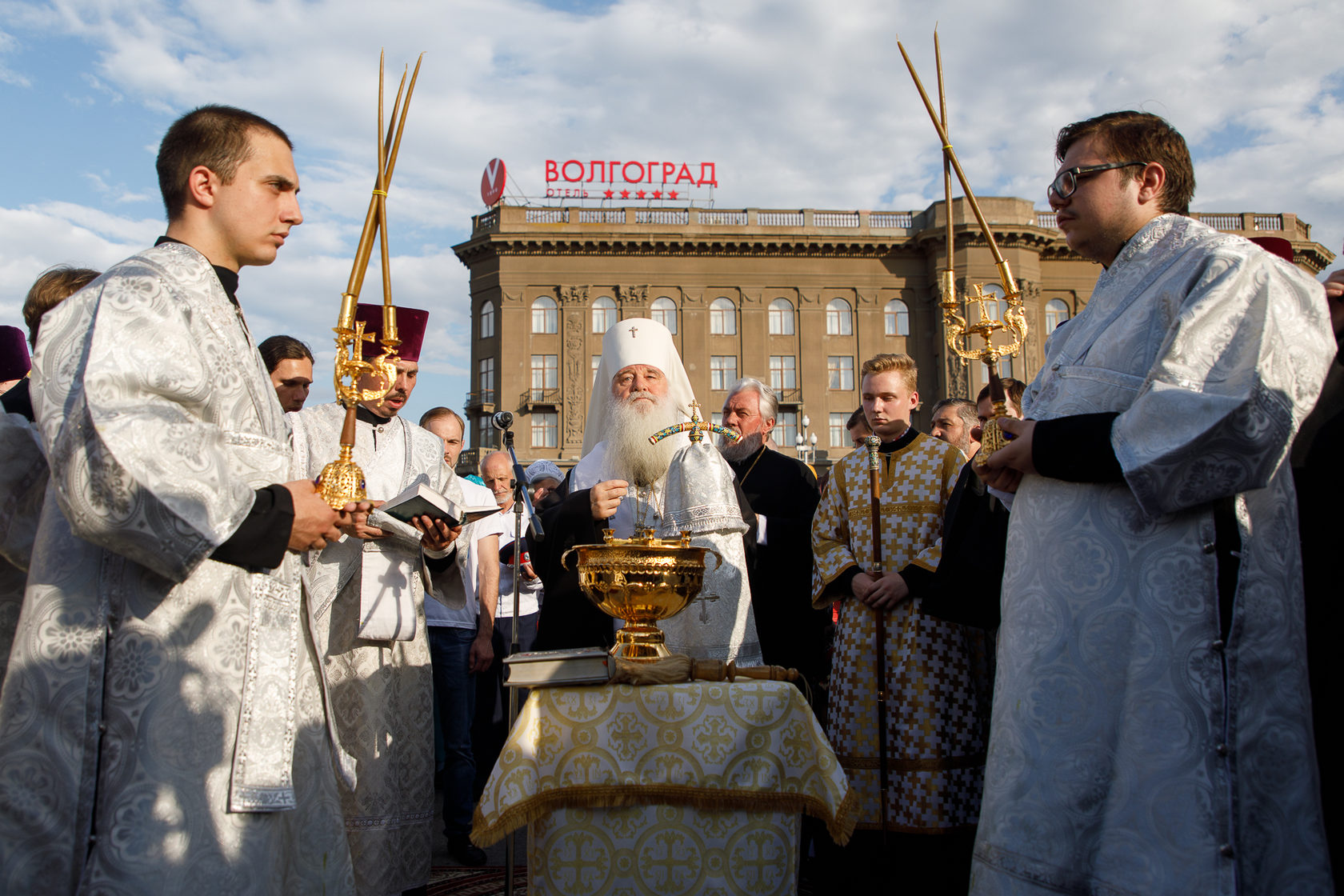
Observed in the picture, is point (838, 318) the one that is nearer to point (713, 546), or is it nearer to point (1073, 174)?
point (713, 546)

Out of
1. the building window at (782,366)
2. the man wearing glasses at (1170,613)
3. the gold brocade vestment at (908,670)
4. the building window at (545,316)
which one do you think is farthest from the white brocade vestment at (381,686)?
the building window at (782,366)

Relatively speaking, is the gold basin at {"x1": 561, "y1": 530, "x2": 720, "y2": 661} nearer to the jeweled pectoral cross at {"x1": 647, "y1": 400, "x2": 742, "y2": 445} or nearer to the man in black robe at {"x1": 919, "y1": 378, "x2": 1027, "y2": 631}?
the jeweled pectoral cross at {"x1": 647, "y1": 400, "x2": 742, "y2": 445}

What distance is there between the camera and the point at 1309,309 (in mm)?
2166

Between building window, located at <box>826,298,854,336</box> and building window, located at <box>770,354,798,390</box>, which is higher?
building window, located at <box>826,298,854,336</box>

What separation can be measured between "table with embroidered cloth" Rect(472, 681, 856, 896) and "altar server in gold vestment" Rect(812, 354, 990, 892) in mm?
1241

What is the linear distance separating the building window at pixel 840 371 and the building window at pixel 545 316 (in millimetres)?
11371

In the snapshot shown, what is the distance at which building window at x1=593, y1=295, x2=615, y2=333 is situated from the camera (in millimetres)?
39406

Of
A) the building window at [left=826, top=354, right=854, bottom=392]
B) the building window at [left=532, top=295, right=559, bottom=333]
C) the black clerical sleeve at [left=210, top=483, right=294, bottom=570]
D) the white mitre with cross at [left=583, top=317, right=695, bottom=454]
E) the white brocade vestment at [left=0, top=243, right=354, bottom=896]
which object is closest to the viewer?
the white brocade vestment at [left=0, top=243, right=354, bottom=896]

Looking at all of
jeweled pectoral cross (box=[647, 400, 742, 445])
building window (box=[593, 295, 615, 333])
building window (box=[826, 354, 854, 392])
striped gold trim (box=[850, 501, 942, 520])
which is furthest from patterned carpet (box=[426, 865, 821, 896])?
building window (box=[826, 354, 854, 392])

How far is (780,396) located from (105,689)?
37.9m

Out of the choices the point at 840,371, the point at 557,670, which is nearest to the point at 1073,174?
the point at 557,670

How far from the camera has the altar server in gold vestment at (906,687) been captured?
3.77 m

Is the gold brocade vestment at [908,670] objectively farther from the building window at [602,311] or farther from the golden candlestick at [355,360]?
the building window at [602,311]

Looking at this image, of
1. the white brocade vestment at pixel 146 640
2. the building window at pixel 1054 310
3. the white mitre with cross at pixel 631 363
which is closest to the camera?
the white brocade vestment at pixel 146 640
